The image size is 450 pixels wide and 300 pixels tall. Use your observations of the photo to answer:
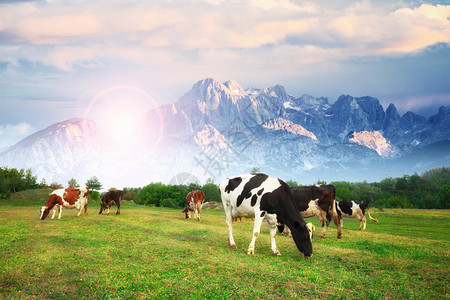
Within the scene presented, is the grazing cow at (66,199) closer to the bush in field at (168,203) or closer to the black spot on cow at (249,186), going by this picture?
the black spot on cow at (249,186)

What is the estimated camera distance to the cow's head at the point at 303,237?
40.1 feet

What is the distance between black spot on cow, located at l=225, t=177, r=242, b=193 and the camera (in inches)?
562

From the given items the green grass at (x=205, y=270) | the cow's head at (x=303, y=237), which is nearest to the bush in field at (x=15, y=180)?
the green grass at (x=205, y=270)

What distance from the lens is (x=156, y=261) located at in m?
10.9

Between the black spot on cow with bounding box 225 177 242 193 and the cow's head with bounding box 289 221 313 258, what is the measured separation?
10.6ft


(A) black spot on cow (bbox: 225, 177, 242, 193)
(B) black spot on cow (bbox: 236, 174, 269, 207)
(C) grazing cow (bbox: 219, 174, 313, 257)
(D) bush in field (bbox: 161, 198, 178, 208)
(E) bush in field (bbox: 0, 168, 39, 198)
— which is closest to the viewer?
(C) grazing cow (bbox: 219, 174, 313, 257)

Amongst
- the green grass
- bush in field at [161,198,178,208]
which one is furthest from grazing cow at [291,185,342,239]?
bush in field at [161,198,178,208]

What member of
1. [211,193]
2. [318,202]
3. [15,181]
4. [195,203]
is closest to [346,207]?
[318,202]

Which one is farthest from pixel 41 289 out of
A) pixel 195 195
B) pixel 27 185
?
pixel 27 185

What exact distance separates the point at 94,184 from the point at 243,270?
92.1m

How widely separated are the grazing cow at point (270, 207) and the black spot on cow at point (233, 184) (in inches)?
2.6

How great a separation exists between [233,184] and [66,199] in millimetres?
17911

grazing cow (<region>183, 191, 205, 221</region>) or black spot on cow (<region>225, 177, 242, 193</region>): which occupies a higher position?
black spot on cow (<region>225, 177, 242, 193</region>)

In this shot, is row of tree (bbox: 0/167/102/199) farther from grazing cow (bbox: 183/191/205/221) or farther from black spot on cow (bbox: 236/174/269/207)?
black spot on cow (bbox: 236/174/269/207)
